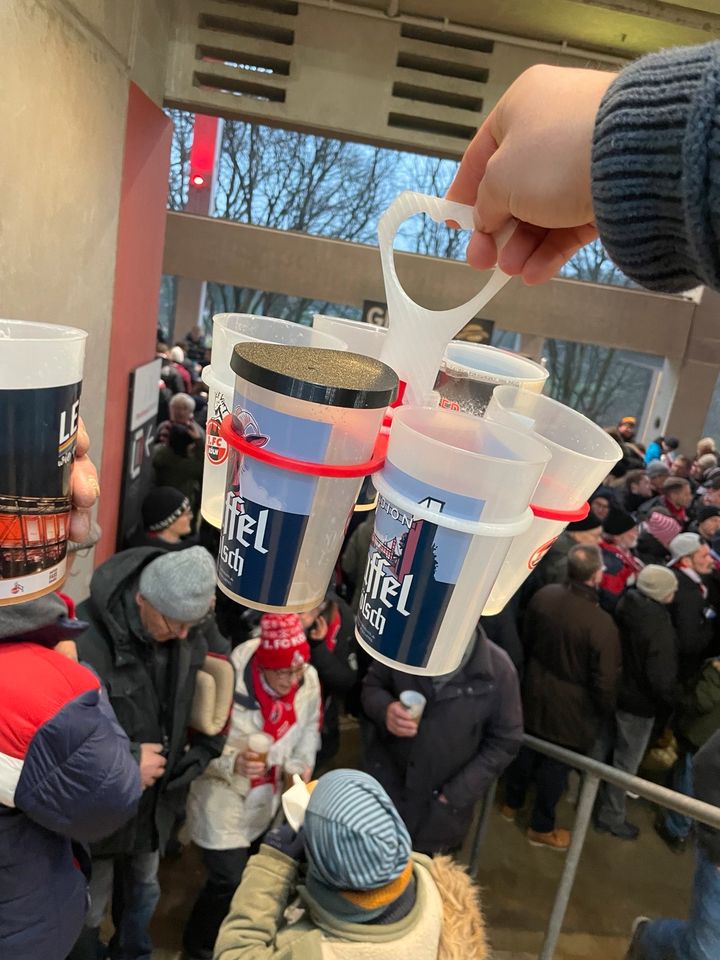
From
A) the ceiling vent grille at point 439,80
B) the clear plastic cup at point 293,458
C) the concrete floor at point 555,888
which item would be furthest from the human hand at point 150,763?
the ceiling vent grille at point 439,80

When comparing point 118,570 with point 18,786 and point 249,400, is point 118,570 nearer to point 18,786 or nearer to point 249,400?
point 18,786

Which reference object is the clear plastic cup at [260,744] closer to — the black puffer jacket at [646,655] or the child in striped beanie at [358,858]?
the child in striped beanie at [358,858]

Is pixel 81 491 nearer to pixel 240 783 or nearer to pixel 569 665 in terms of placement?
pixel 240 783

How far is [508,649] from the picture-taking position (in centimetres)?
313

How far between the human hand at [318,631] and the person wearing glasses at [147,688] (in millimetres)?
415

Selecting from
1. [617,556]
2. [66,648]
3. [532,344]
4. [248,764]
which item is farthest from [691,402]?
[66,648]

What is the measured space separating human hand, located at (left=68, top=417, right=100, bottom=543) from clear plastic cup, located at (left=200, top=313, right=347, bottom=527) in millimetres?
170

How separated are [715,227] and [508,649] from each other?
2753 mm

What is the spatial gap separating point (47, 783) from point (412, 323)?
4.70 ft

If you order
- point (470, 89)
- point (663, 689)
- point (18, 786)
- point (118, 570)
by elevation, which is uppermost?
point (470, 89)

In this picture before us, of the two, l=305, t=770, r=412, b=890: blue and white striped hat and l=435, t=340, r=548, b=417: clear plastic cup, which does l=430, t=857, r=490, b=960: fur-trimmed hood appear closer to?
l=305, t=770, r=412, b=890: blue and white striped hat

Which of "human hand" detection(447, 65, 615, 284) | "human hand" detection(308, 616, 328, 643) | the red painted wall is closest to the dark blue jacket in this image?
"human hand" detection(308, 616, 328, 643)

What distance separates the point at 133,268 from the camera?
3547 mm

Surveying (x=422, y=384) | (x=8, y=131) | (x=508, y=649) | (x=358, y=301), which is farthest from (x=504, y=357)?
(x=358, y=301)
